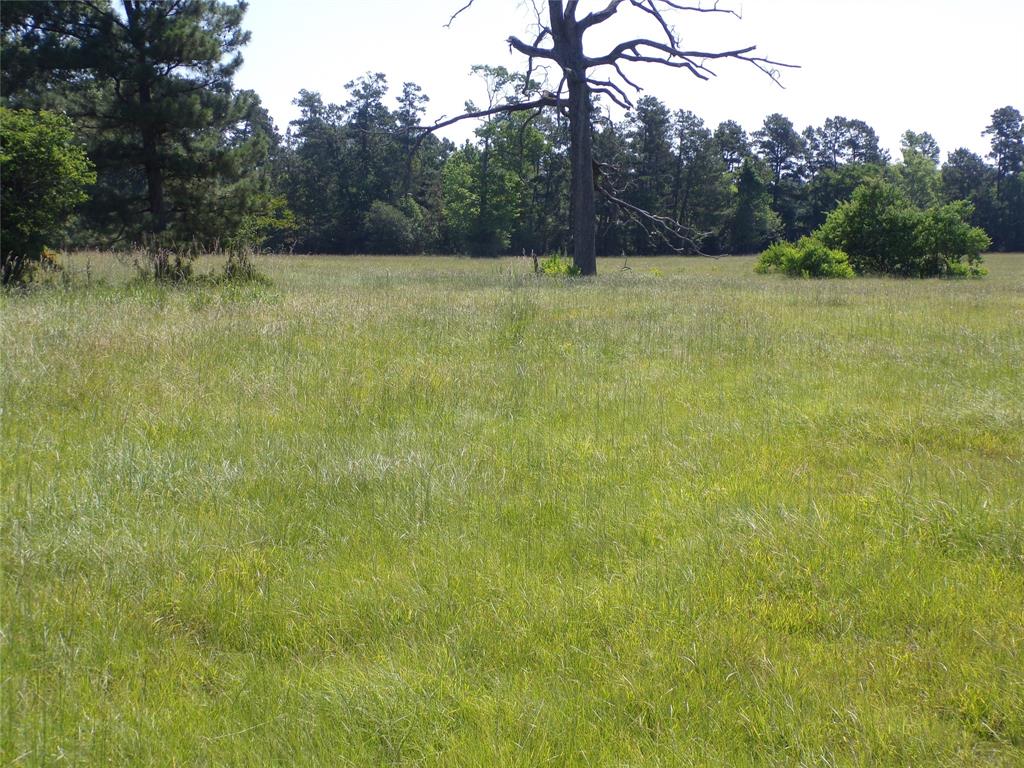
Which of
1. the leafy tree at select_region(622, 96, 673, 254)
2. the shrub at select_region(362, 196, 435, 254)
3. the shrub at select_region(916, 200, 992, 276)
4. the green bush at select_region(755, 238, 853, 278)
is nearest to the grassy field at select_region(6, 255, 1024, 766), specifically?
the green bush at select_region(755, 238, 853, 278)

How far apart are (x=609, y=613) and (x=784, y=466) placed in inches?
95.5

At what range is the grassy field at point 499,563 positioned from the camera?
2676 mm

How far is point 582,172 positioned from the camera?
24203 mm

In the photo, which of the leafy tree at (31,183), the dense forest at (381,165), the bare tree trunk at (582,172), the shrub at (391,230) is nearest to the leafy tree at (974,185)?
the dense forest at (381,165)

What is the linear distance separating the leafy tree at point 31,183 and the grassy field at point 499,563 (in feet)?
23.4

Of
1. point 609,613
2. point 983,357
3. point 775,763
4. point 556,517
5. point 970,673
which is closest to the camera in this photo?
point 775,763

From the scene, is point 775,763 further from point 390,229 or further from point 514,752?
point 390,229

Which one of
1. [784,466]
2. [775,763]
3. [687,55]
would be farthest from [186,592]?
[687,55]

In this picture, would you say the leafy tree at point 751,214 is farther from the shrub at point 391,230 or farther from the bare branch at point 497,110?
the bare branch at point 497,110

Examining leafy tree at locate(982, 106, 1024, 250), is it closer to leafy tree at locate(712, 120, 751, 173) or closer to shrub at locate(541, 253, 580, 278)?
leafy tree at locate(712, 120, 751, 173)

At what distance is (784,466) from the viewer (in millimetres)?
5332

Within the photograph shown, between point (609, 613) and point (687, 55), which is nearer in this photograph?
point (609, 613)

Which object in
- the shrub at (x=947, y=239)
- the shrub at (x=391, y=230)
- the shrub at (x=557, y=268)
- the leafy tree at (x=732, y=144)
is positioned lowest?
the shrub at (x=557, y=268)

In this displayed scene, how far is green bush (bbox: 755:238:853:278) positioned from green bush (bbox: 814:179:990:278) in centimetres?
87
